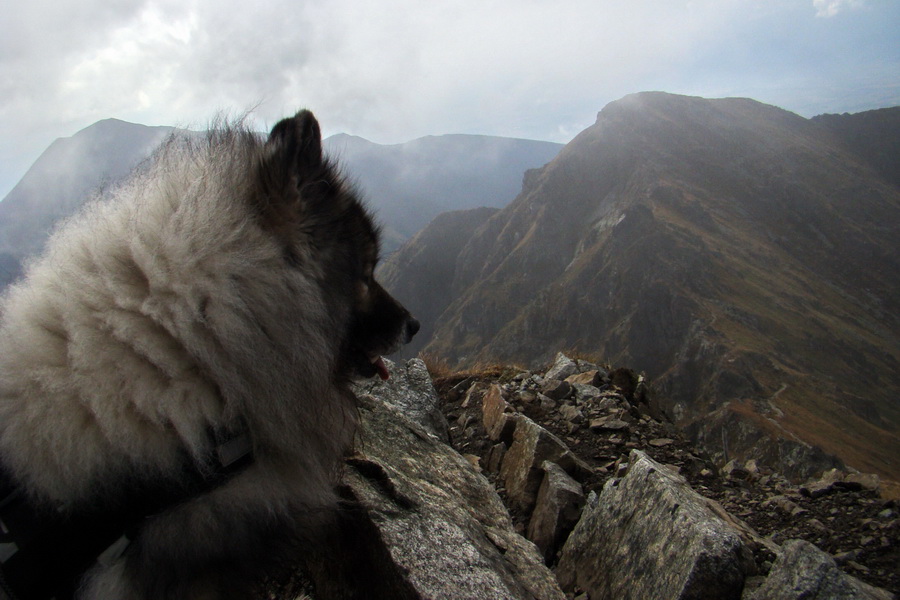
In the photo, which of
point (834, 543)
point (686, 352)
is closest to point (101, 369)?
point (834, 543)

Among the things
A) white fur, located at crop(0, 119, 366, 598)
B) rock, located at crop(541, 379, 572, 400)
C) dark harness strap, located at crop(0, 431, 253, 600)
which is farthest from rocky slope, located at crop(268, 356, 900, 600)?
dark harness strap, located at crop(0, 431, 253, 600)

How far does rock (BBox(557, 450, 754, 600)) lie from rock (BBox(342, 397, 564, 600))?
1.09 feet

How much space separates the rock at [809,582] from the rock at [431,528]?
118 cm

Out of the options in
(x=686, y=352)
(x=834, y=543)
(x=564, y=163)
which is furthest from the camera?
(x=564, y=163)

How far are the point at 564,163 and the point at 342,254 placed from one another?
13856 cm

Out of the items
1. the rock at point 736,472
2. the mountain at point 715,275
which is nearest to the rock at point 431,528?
the rock at point 736,472

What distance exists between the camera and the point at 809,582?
2.41 metres

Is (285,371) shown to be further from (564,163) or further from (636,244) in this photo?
(564,163)

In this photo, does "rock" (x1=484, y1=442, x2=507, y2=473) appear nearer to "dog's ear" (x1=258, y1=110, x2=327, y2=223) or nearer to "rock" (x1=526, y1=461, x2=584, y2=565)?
"rock" (x1=526, y1=461, x2=584, y2=565)

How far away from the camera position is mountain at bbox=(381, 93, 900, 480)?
64.1m

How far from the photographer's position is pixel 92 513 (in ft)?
5.29

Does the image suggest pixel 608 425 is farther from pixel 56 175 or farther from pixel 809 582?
pixel 56 175

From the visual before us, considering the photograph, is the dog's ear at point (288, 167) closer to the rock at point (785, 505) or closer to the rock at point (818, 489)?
the rock at point (785, 505)

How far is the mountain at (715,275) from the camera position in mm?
64125
